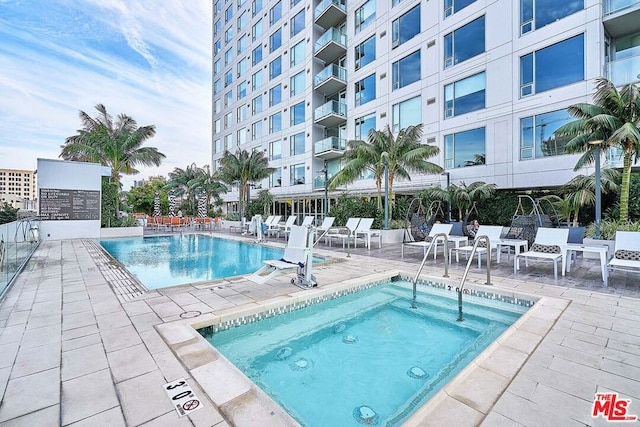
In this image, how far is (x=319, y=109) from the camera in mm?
22562

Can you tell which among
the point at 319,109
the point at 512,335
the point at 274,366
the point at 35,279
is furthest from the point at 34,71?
the point at 512,335

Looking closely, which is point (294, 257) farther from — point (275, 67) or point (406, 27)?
point (275, 67)

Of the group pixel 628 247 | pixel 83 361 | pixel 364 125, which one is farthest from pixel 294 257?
pixel 364 125

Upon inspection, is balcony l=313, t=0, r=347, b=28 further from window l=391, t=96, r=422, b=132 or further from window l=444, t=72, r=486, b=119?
window l=444, t=72, r=486, b=119

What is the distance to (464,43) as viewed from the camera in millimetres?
15797

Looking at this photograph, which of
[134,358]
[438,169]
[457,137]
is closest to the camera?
[134,358]

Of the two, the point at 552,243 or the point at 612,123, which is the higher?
the point at 612,123

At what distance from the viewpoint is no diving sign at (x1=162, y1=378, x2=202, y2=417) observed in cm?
213

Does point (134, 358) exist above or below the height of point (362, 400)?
above

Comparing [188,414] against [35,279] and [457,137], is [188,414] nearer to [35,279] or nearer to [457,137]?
[35,279]

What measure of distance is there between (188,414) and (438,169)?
13885mm

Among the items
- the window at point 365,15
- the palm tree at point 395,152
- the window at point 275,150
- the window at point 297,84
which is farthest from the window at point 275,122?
the palm tree at point 395,152

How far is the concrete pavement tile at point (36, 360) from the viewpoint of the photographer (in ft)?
8.80

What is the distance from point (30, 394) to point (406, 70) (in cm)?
2038
